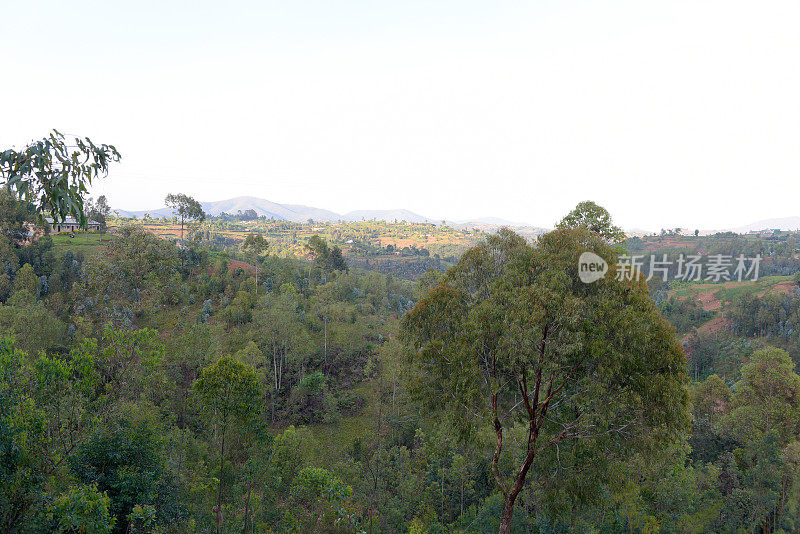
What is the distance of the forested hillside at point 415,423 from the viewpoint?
26.5ft

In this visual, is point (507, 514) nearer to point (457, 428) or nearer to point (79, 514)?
point (457, 428)

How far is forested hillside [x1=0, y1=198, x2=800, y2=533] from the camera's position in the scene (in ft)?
26.5

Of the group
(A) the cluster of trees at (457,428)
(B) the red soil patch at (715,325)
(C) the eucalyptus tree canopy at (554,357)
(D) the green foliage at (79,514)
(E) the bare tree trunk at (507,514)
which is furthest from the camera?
(B) the red soil patch at (715,325)

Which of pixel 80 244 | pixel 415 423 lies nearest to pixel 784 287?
pixel 415 423

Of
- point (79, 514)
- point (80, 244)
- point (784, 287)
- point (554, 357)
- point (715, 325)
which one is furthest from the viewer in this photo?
point (784, 287)

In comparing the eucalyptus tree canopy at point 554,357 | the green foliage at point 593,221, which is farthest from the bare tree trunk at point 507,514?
the green foliage at point 593,221

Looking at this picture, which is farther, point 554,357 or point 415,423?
point 415,423

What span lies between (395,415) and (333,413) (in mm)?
4208

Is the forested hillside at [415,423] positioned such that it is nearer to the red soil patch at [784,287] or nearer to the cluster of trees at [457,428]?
the cluster of trees at [457,428]

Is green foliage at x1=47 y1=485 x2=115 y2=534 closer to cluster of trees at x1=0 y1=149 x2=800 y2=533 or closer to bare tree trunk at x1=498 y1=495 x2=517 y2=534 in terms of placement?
cluster of trees at x1=0 y1=149 x2=800 y2=533

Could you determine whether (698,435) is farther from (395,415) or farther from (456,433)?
(456,433)

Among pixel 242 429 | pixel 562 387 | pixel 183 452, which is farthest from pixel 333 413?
pixel 562 387

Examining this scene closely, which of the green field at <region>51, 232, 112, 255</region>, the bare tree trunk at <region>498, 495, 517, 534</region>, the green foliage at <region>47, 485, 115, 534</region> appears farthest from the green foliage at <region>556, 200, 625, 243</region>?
the green field at <region>51, 232, 112, 255</region>

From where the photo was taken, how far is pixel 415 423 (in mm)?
22781
